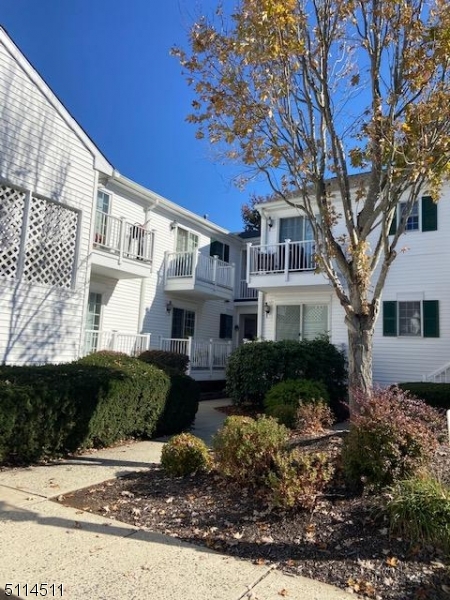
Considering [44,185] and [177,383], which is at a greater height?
[44,185]

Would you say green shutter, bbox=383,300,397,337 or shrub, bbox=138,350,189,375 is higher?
green shutter, bbox=383,300,397,337

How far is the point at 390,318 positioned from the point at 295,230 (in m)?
4.72

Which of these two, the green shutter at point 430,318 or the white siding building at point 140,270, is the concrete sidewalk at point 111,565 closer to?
the white siding building at point 140,270

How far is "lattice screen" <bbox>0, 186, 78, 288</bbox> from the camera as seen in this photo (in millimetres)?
8883

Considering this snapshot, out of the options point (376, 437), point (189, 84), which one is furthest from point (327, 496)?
point (189, 84)

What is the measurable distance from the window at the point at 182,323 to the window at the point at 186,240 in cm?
250

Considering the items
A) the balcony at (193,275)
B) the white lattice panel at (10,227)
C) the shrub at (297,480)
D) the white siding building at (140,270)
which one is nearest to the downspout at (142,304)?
the white siding building at (140,270)

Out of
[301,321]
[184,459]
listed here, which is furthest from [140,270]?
[184,459]

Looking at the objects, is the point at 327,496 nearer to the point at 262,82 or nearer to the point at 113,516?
the point at 113,516

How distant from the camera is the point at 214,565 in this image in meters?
3.40

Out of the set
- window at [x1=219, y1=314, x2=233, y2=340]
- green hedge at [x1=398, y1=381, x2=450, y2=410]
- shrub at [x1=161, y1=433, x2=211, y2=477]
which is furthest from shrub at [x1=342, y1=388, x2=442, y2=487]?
window at [x1=219, y1=314, x2=233, y2=340]

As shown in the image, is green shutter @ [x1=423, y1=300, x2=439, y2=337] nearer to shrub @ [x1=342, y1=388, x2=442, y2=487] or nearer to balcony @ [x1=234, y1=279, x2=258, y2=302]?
balcony @ [x1=234, y1=279, x2=258, y2=302]

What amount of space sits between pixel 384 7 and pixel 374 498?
590 cm

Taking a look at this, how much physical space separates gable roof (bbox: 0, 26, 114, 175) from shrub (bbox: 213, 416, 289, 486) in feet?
26.3
